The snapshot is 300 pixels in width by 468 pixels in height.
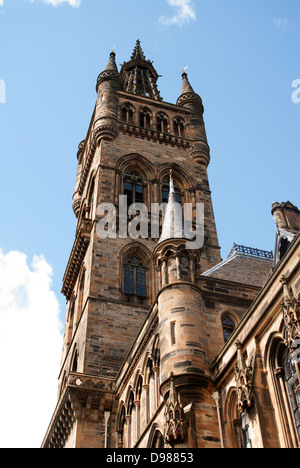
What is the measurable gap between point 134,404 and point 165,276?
546 centimetres

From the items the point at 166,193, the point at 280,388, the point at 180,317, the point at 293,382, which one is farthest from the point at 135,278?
the point at 293,382

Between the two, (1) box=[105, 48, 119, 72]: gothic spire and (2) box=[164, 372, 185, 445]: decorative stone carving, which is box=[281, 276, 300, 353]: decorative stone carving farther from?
(1) box=[105, 48, 119, 72]: gothic spire

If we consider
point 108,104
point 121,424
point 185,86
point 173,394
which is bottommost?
point 173,394

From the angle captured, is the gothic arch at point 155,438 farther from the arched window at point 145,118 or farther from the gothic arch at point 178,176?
the arched window at point 145,118

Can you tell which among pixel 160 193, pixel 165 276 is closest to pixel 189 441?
pixel 165 276

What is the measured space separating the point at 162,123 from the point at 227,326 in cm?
2838

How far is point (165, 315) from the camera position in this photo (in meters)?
20.2

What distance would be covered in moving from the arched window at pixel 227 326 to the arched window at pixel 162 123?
2673 centimetres

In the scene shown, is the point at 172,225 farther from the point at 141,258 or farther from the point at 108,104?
the point at 108,104

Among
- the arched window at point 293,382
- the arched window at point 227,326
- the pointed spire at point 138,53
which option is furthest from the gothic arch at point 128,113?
the arched window at point 293,382

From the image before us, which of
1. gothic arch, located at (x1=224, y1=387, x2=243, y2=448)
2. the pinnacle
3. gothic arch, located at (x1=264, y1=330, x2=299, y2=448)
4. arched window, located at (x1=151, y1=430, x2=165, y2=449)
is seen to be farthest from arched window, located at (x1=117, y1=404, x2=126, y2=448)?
the pinnacle
